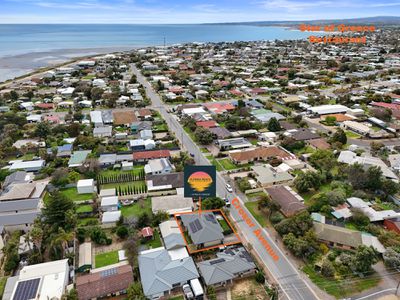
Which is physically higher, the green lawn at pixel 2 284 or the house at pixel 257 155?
the house at pixel 257 155

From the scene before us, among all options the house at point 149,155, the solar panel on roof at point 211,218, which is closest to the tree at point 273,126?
the house at point 149,155

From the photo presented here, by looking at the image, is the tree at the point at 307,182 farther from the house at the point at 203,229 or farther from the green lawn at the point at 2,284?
the green lawn at the point at 2,284

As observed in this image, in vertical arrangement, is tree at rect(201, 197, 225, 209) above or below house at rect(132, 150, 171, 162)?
below

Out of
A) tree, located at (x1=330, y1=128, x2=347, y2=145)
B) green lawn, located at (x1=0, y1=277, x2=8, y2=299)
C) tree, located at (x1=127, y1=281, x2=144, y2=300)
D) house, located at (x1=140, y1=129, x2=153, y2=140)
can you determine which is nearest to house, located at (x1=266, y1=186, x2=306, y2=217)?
tree, located at (x1=127, y1=281, x2=144, y2=300)

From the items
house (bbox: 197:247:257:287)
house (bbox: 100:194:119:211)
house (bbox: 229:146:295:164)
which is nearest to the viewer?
house (bbox: 197:247:257:287)

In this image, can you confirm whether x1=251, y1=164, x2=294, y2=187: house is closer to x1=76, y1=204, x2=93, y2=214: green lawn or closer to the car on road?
the car on road

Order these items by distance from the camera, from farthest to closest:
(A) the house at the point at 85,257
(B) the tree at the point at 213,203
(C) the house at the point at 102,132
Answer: (C) the house at the point at 102,132 → (B) the tree at the point at 213,203 → (A) the house at the point at 85,257

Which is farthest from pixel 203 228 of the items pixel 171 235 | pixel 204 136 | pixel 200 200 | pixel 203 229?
pixel 204 136

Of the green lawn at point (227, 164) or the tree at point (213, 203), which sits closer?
the tree at point (213, 203)
